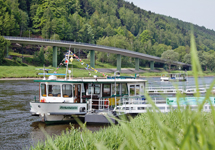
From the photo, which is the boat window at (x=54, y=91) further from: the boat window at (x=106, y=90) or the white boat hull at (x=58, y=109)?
the boat window at (x=106, y=90)

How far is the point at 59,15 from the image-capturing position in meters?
123

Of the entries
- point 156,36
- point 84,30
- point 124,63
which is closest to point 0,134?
point 124,63

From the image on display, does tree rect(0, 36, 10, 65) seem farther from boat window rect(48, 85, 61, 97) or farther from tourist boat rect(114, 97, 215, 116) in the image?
tourist boat rect(114, 97, 215, 116)

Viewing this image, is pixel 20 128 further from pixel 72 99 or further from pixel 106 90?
pixel 106 90

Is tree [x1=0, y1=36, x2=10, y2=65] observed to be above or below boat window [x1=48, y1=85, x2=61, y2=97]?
above

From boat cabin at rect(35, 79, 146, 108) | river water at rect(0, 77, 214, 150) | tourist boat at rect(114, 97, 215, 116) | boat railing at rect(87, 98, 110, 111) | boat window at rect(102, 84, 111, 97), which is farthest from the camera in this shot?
boat window at rect(102, 84, 111, 97)

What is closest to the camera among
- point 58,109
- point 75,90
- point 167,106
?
point 167,106

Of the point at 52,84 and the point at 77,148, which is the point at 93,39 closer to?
the point at 52,84

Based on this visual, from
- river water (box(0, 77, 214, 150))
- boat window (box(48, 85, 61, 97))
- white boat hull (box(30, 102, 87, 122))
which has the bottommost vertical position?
river water (box(0, 77, 214, 150))

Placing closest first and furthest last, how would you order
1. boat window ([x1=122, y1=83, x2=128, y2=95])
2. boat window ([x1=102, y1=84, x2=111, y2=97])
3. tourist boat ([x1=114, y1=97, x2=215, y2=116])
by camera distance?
tourist boat ([x1=114, y1=97, x2=215, y2=116]) < boat window ([x1=102, y1=84, x2=111, y2=97]) < boat window ([x1=122, y1=83, x2=128, y2=95])

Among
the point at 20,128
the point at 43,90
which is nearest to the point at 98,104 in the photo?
the point at 43,90

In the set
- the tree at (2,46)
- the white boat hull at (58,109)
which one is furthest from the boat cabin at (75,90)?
the tree at (2,46)

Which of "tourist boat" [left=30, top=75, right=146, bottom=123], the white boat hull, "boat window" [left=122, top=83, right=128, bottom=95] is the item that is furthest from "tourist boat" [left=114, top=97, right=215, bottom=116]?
the white boat hull

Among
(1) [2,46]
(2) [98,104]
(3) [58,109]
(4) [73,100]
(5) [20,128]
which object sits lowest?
(5) [20,128]
